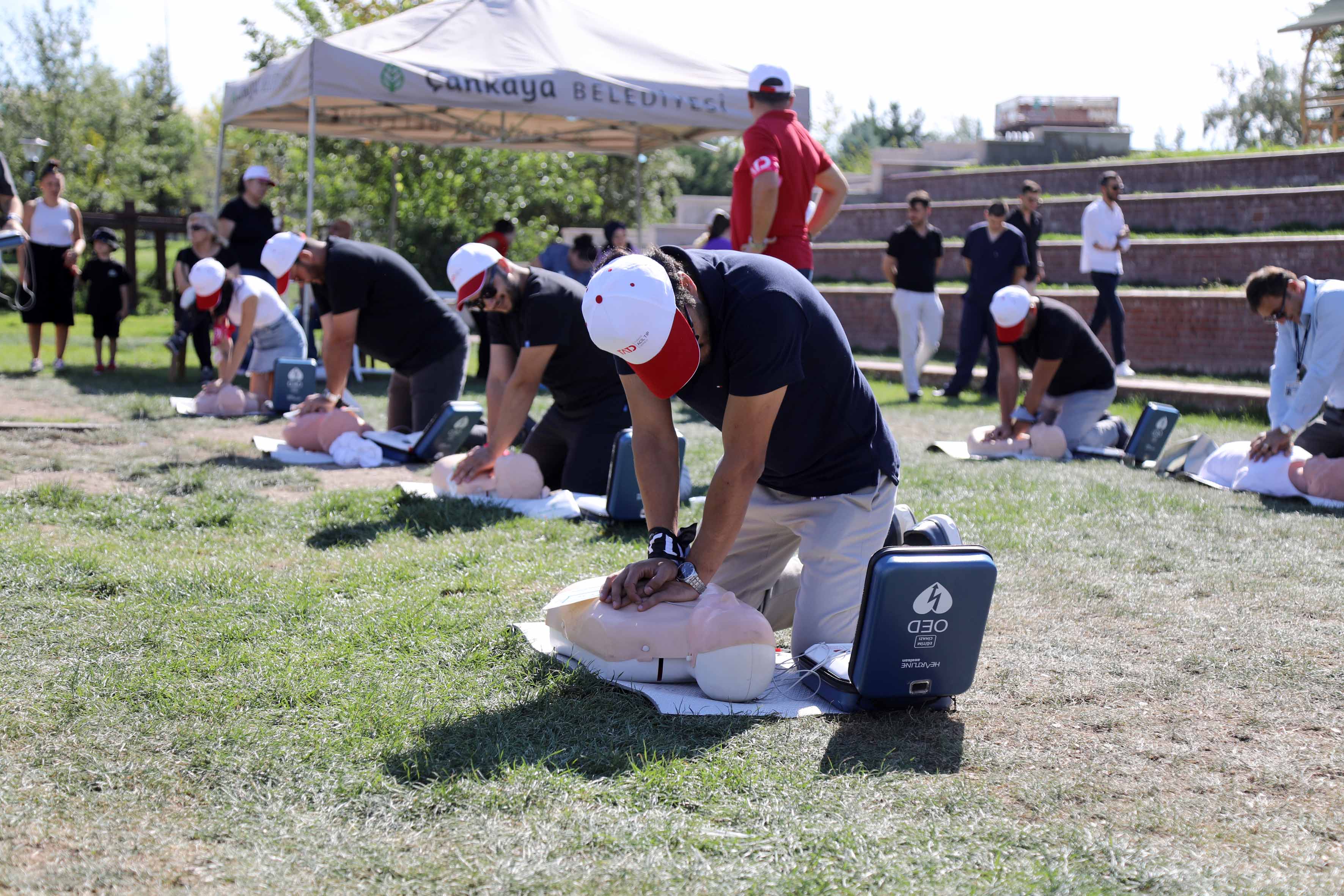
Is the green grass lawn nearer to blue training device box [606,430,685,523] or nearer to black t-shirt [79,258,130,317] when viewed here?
blue training device box [606,430,685,523]

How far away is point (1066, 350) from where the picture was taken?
7.61 m

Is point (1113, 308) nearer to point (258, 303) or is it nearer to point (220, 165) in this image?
point (258, 303)

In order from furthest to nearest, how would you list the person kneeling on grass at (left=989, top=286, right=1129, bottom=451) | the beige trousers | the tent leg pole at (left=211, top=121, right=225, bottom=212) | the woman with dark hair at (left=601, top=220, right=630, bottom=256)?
the tent leg pole at (left=211, top=121, right=225, bottom=212)
the woman with dark hair at (left=601, top=220, right=630, bottom=256)
the person kneeling on grass at (left=989, top=286, right=1129, bottom=451)
the beige trousers

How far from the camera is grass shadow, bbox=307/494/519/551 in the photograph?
16.5 ft

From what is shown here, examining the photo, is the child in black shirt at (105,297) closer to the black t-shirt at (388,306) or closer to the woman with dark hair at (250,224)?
the woman with dark hair at (250,224)

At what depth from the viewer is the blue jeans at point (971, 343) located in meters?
11.4

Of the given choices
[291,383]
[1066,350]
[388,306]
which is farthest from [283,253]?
[1066,350]

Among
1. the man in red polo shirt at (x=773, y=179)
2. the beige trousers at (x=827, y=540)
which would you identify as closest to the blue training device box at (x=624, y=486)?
the man in red polo shirt at (x=773, y=179)

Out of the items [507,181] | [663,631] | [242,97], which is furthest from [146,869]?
[507,181]

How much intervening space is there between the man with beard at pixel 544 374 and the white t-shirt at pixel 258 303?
145 inches

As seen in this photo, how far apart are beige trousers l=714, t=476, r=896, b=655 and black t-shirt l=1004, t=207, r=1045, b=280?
28.2ft

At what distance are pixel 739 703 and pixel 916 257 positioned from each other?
8.92m

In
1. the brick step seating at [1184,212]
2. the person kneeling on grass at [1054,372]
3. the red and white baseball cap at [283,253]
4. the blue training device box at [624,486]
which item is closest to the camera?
the blue training device box at [624,486]

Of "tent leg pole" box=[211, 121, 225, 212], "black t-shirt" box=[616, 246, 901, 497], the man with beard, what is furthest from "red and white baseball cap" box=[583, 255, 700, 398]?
"tent leg pole" box=[211, 121, 225, 212]
